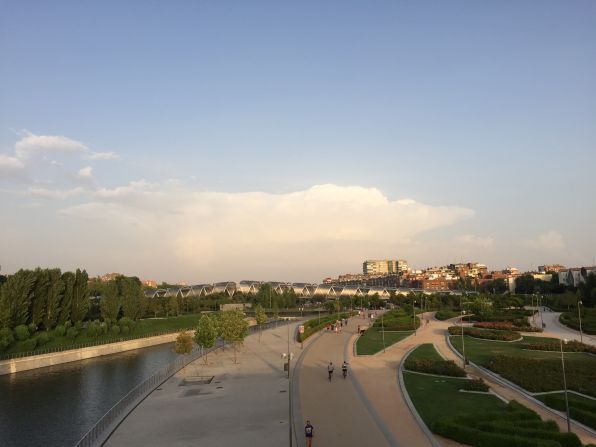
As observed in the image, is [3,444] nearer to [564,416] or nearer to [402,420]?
[402,420]

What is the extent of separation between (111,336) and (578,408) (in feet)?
195

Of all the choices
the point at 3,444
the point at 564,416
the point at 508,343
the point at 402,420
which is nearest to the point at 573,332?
the point at 508,343

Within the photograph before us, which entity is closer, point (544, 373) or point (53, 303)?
point (544, 373)

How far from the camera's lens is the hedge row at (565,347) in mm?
43225

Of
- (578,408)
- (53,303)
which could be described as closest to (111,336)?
(53,303)

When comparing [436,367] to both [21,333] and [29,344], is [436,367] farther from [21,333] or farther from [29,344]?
[21,333]

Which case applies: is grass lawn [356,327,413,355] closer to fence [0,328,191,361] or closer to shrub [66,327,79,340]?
fence [0,328,191,361]

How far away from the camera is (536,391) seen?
29.0 metres

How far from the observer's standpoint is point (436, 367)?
35.3 m

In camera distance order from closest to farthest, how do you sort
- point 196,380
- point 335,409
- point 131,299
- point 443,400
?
point 335,409
point 443,400
point 196,380
point 131,299

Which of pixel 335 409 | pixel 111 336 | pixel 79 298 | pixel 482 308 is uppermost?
pixel 79 298

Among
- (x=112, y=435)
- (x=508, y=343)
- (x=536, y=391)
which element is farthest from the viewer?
(x=508, y=343)

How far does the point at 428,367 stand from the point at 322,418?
14.2m

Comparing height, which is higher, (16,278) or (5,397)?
(16,278)
